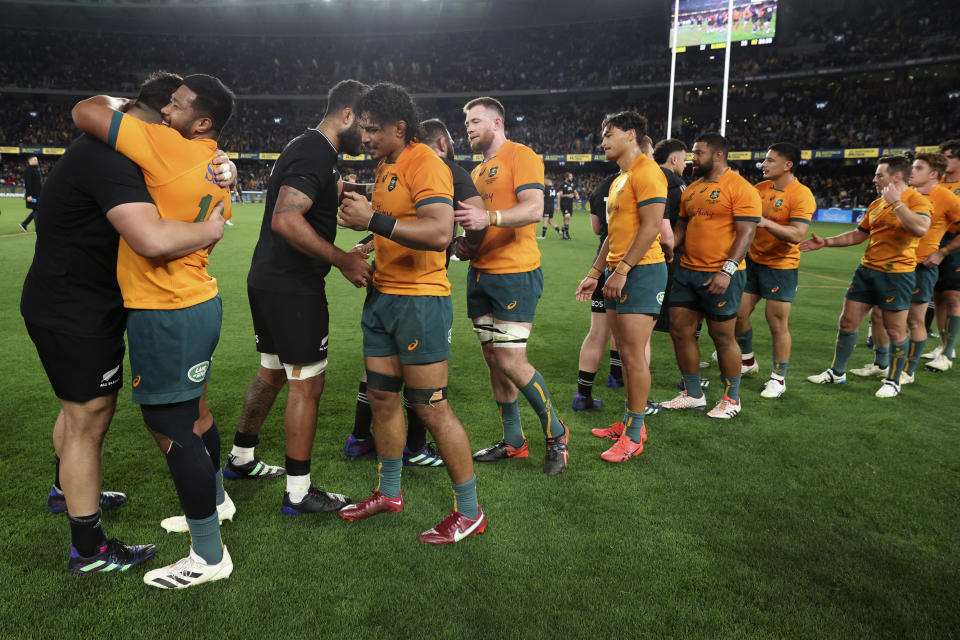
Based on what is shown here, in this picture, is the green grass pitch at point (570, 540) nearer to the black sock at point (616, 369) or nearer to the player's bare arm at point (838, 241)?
the black sock at point (616, 369)

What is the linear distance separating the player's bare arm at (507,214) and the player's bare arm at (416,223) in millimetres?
191

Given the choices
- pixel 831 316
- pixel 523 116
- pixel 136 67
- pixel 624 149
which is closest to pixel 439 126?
pixel 624 149

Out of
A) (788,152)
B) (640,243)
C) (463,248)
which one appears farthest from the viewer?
(788,152)

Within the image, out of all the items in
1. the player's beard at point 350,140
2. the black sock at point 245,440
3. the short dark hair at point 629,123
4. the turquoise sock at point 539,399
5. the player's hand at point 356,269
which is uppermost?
the short dark hair at point 629,123

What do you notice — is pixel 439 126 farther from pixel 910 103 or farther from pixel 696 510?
pixel 910 103

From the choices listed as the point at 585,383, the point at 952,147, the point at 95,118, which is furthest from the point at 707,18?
the point at 95,118

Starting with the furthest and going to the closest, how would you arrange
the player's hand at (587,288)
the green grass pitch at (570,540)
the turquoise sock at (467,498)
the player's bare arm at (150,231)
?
the player's hand at (587,288)
the turquoise sock at (467,498)
the green grass pitch at (570,540)
the player's bare arm at (150,231)

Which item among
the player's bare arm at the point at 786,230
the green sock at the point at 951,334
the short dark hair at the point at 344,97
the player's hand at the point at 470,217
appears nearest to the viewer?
the player's hand at the point at 470,217

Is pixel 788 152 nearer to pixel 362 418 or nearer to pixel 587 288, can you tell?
pixel 587 288

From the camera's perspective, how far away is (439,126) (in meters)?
3.90

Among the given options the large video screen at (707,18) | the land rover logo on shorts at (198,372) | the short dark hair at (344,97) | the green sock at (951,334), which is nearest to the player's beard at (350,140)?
the short dark hair at (344,97)

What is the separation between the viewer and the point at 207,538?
96.3 inches

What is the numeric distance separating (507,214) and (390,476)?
1629 mm

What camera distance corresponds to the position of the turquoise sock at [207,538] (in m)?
2.43
